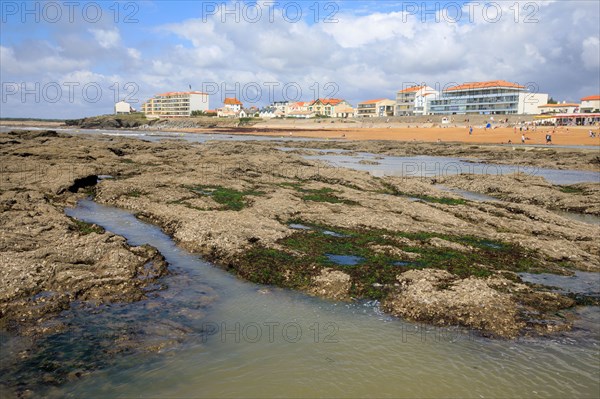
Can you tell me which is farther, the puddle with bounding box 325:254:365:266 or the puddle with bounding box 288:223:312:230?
the puddle with bounding box 288:223:312:230

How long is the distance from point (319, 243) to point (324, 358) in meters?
6.07

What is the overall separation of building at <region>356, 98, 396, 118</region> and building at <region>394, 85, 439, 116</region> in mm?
4515

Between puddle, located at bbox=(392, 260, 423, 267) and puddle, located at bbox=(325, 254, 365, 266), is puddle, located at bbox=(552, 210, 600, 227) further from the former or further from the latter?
puddle, located at bbox=(325, 254, 365, 266)

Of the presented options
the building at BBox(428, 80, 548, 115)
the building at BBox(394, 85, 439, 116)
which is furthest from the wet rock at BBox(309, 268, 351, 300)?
the building at BBox(394, 85, 439, 116)

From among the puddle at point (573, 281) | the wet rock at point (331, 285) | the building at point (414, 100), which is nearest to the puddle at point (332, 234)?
the wet rock at point (331, 285)

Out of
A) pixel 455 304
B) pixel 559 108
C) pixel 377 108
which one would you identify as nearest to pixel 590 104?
pixel 559 108

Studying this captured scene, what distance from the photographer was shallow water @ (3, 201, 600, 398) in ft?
22.0

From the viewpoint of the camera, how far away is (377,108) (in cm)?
17525

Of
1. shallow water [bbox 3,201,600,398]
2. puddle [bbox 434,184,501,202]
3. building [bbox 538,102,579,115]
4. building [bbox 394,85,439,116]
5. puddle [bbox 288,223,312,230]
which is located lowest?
shallow water [bbox 3,201,600,398]

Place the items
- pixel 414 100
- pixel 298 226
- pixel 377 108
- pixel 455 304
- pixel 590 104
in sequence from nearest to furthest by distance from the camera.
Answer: pixel 455 304 < pixel 298 226 < pixel 590 104 < pixel 414 100 < pixel 377 108

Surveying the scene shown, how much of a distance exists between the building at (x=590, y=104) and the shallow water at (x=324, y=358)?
5813 inches

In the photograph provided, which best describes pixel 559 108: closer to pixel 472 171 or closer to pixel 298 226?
pixel 472 171

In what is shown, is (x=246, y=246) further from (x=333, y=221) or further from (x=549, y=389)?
(x=549, y=389)

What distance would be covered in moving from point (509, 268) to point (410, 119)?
12036cm
